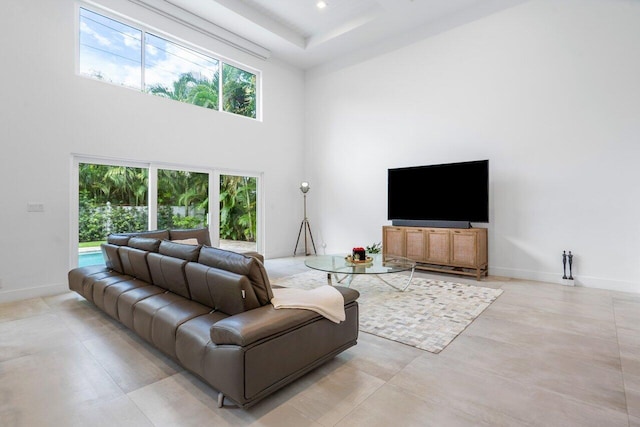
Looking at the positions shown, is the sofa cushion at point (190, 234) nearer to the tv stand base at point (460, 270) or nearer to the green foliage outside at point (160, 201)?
the green foliage outside at point (160, 201)

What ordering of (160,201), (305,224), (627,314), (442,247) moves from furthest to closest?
(305,224)
(160,201)
(442,247)
(627,314)

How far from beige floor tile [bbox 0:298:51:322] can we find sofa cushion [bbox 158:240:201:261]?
6.40ft

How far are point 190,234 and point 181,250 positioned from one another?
232 cm

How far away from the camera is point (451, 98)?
230 inches

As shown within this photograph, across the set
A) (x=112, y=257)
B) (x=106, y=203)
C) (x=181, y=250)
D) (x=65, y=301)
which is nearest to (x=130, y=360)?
(x=181, y=250)

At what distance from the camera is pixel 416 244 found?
5680mm

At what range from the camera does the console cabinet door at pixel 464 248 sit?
5.06 metres

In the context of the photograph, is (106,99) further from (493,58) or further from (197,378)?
(493,58)

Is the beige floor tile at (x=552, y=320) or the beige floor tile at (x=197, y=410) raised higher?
the beige floor tile at (x=552, y=320)

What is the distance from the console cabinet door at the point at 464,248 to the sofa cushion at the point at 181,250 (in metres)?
4.16

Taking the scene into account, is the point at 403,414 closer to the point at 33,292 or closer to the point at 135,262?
the point at 135,262

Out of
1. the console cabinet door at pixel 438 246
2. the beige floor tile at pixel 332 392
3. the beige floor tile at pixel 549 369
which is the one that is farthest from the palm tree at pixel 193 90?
the beige floor tile at pixel 549 369

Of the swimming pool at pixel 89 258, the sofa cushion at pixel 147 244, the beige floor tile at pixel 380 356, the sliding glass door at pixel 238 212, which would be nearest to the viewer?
the beige floor tile at pixel 380 356

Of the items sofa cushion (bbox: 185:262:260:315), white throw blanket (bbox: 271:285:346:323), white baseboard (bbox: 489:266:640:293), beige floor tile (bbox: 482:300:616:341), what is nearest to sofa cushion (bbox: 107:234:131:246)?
sofa cushion (bbox: 185:262:260:315)
